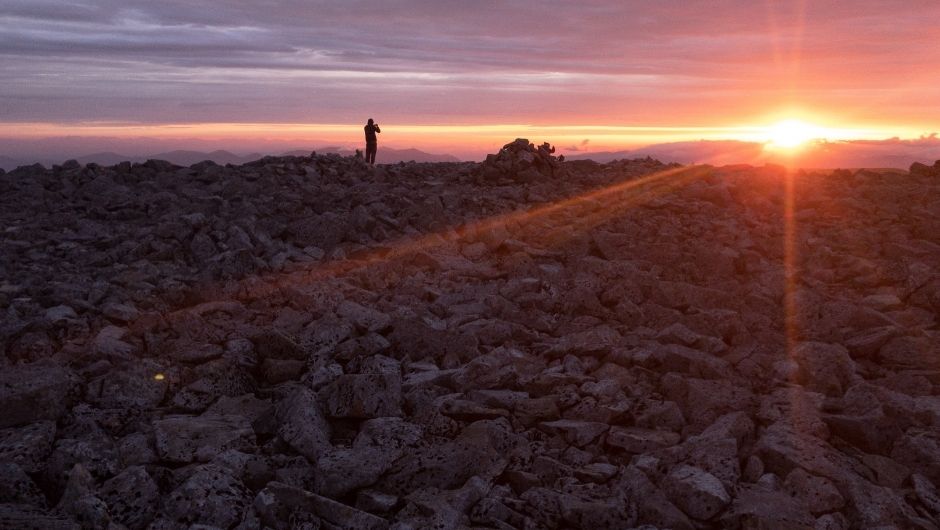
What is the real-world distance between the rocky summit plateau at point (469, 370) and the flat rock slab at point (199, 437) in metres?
0.03

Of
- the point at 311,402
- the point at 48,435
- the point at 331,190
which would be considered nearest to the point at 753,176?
the point at 331,190

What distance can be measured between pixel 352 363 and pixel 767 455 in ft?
14.2

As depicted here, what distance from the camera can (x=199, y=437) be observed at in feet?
21.5

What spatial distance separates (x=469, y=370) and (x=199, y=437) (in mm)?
2708

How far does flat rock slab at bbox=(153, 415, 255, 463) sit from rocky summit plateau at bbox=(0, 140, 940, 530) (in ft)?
0.10

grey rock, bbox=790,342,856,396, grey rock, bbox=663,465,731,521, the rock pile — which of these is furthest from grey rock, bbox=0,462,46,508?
the rock pile

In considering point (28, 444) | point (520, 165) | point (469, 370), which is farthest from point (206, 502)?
point (520, 165)

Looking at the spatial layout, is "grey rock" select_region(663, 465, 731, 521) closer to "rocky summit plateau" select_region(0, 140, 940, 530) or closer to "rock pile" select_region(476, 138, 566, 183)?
"rocky summit plateau" select_region(0, 140, 940, 530)

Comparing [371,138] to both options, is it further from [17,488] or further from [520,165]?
[17,488]

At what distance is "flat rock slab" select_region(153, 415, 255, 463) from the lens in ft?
20.7

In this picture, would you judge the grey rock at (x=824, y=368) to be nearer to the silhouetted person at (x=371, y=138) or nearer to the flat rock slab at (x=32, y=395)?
the flat rock slab at (x=32, y=395)

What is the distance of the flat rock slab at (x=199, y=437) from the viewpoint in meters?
6.32

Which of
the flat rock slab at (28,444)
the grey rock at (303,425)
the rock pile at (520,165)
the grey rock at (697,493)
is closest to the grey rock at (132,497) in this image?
the flat rock slab at (28,444)

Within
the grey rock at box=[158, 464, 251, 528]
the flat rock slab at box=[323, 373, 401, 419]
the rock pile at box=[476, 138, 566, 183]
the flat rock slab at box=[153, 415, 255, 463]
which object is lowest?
the grey rock at box=[158, 464, 251, 528]
